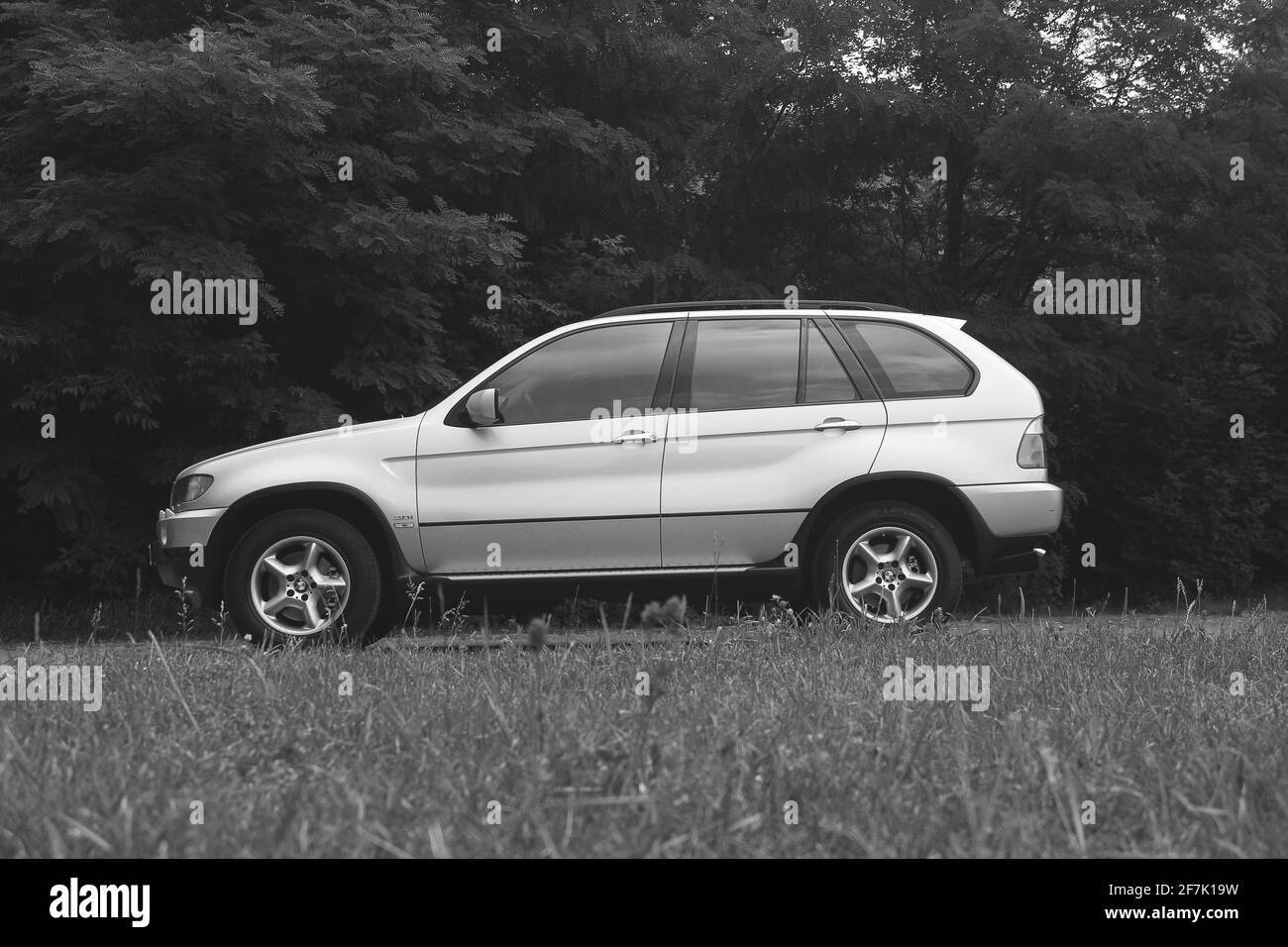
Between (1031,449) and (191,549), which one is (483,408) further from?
(1031,449)

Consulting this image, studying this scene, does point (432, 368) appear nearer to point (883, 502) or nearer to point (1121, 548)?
point (883, 502)

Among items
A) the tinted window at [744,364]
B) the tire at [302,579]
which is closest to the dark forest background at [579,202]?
the tire at [302,579]

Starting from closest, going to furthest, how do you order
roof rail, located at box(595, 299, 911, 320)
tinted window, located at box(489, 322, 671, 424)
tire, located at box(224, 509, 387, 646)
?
tire, located at box(224, 509, 387, 646)
tinted window, located at box(489, 322, 671, 424)
roof rail, located at box(595, 299, 911, 320)

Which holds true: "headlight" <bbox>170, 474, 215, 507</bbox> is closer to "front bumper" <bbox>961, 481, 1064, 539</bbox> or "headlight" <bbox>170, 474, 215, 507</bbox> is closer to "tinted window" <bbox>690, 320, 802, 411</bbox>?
"tinted window" <bbox>690, 320, 802, 411</bbox>

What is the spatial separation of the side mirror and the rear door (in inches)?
37.7

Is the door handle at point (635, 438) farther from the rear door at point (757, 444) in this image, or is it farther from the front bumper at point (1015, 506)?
the front bumper at point (1015, 506)

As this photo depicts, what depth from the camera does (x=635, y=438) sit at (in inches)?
279

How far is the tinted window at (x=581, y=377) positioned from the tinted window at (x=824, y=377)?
0.84 metres

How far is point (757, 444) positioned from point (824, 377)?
59 centimetres

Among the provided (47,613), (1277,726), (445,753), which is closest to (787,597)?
(1277,726)

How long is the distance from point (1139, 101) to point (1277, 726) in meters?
11.9

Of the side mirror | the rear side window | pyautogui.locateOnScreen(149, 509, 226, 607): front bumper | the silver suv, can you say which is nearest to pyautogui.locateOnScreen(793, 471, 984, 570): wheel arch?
the silver suv

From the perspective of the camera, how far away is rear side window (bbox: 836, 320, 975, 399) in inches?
286

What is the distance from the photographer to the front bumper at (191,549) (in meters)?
7.01
